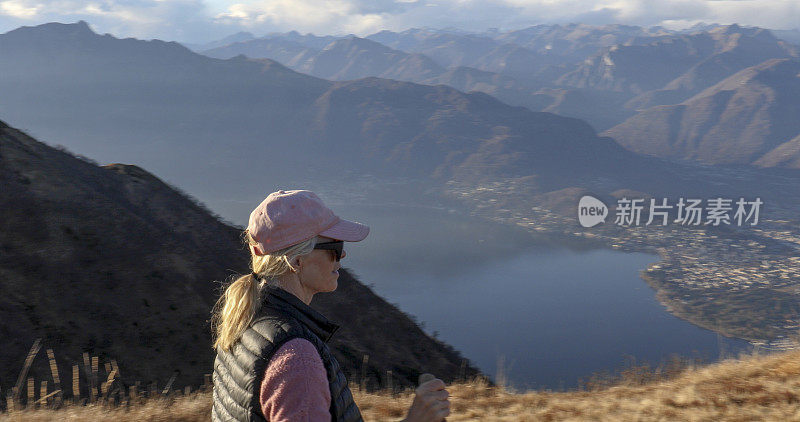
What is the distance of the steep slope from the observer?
19.1 meters

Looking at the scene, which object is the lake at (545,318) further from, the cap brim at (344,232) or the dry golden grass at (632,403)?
the cap brim at (344,232)

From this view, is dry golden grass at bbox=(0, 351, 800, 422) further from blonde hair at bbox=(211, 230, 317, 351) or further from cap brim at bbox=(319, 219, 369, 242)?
blonde hair at bbox=(211, 230, 317, 351)

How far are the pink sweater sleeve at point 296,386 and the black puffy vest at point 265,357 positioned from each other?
0.06m

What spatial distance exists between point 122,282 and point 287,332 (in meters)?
22.7

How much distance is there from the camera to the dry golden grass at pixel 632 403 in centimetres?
652

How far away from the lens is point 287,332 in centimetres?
230

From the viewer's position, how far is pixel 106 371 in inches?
686

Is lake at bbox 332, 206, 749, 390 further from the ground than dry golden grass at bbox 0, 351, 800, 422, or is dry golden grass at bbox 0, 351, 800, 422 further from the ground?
dry golden grass at bbox 0, 351, 800, 422

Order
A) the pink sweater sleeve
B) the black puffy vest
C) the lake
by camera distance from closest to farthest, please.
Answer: the pink sweater sleeve
the black puffy vest
the lake

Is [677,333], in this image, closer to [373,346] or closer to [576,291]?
[576,291]

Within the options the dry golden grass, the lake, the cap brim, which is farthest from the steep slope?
the lake

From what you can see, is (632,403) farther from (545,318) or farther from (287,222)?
(545,318)

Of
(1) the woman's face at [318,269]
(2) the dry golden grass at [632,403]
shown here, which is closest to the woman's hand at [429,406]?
(1) the woman's face at [318,269]

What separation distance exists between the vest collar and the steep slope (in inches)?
621
